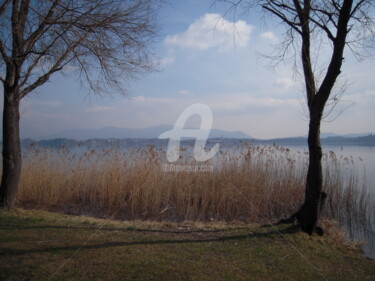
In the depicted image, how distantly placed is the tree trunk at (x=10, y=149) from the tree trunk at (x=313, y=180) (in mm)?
5469

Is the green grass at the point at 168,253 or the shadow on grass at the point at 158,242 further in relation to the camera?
the shadow on grass at the point at 158,242

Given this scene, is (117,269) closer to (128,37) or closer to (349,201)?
(128,37)

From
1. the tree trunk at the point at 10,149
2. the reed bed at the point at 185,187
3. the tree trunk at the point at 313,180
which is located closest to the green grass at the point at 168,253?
the tree trunk at the point at 313,180

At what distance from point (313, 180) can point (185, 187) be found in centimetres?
374

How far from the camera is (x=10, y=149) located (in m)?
5.93

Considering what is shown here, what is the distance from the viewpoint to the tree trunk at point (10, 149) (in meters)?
5.89

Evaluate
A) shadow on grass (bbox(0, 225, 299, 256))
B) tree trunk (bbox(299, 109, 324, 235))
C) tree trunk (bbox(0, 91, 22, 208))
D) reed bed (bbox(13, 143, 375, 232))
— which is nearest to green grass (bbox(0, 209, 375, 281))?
shadow on grass (bbox(0, 225, 299, 256))

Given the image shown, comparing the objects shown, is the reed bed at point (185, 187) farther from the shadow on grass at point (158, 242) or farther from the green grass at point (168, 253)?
the green grass at point (168, 253)

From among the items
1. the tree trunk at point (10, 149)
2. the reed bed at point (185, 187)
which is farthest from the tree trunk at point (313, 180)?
the tree trunk at point (10, 149)

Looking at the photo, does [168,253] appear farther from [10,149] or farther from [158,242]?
[10,149]

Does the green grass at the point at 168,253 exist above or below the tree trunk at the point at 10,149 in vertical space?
below

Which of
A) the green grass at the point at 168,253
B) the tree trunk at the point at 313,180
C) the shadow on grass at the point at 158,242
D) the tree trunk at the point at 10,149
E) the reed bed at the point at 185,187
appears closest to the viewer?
the green grass at the point at 168,253

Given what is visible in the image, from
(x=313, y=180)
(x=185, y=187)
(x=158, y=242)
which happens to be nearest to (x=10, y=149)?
(x=158, y=242)

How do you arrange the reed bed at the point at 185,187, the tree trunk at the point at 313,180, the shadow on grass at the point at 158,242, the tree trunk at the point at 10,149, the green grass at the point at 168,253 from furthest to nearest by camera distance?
1. the reed bed at the point at 185,187
2. the tree trunk at the point at 10,149
3. the tree trunk at the point at 313,180
4. the shadow on grass at the point at 158,242
5. the green grass at the point at 168,253
